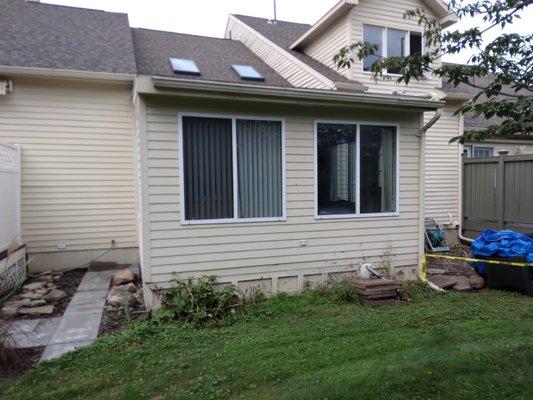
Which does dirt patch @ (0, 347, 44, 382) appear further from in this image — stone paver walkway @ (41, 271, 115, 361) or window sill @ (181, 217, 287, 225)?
window sill @ (181, 217, 287, 225)

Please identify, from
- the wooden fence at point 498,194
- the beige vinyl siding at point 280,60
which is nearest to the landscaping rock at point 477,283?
the wooden fence at point 498,194

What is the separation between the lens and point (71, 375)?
3.40 meters

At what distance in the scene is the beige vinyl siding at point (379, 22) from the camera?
928cm

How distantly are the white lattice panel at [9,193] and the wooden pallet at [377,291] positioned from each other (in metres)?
5.07

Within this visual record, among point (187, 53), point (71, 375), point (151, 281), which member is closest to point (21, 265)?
point (151, 281)

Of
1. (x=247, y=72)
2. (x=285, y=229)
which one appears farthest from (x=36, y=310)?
(x=247, y=72)

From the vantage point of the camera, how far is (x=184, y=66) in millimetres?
9000

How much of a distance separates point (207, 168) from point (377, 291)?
284cm

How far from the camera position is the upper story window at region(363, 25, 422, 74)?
373 inches

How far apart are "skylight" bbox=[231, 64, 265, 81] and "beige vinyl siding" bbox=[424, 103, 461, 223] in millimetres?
4471

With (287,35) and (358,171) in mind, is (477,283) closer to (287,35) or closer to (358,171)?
(358,171)

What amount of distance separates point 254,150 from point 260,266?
163cm

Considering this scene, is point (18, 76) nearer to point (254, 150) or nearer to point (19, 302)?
point (19, 302)

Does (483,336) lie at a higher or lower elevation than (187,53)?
lower
